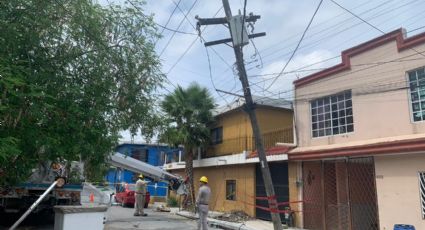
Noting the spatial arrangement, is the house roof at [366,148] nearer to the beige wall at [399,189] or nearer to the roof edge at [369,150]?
the roof edge at [369,150]

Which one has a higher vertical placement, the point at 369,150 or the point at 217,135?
the point at 217,135

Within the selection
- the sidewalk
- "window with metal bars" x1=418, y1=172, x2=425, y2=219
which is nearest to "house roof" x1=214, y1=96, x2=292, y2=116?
the sidewalk

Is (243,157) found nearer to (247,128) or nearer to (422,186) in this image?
(247,128)

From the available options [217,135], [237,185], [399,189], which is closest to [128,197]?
[217,135]

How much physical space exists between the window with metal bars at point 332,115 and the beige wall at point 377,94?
0.23 meters

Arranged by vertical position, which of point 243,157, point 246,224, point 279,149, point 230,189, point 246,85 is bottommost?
point 246,224

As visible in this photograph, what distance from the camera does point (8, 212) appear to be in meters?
14.4

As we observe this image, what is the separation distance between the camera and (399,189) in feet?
41.4

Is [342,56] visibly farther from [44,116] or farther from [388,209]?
[44,116]

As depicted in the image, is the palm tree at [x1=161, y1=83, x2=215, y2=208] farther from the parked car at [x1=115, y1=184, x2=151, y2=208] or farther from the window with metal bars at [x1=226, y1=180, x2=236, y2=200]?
the parked car at [x1=115, y1=184, x2=151, y2=208]

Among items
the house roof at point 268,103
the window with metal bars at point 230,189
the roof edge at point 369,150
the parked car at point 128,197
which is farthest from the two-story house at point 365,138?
the parked car at point 128,197

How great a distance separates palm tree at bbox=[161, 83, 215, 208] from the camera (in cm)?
2333

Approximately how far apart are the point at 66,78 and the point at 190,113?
14.4 metres

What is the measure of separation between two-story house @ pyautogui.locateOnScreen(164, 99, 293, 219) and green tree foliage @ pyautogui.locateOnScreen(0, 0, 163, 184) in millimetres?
8708
